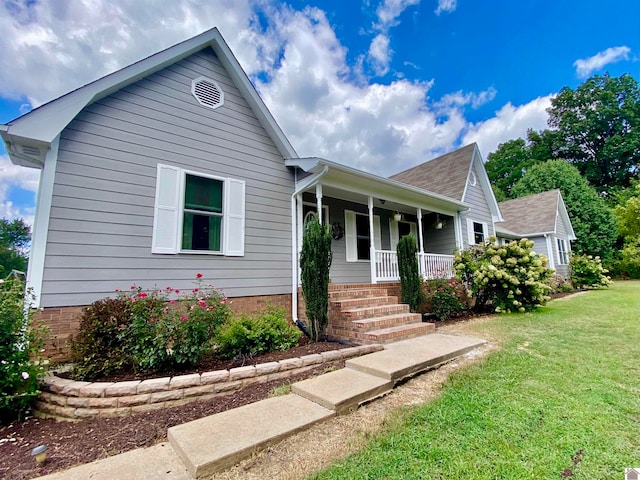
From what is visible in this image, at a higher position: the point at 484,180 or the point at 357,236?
the point at 484,180

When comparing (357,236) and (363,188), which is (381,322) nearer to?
(363,188)

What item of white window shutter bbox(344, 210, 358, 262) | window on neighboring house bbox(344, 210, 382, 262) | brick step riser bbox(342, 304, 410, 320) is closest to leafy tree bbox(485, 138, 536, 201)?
window on neighboring house bbox(344, 210, 382, 262)

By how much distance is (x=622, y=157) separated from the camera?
2781cm

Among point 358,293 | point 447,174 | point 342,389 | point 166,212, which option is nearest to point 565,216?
point 447,174

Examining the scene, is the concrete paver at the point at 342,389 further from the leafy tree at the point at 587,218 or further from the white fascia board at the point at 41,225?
the leafy tree at the point at 587,218

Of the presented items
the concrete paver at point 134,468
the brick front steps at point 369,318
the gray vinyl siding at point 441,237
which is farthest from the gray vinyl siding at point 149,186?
the gray vinyl siding at point 441,237

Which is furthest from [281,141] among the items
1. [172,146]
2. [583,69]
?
[583,69]

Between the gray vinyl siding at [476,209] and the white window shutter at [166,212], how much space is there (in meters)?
9.99

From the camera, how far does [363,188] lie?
24.7 ft

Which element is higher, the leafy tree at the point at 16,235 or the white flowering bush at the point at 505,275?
→ the leafy tree at the point at 16,235

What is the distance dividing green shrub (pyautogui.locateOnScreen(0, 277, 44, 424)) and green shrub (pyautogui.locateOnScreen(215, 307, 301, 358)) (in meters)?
1.97

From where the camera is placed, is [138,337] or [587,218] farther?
[587,218]

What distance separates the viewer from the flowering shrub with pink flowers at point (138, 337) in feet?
11.7

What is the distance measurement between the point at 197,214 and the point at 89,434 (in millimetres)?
3697
